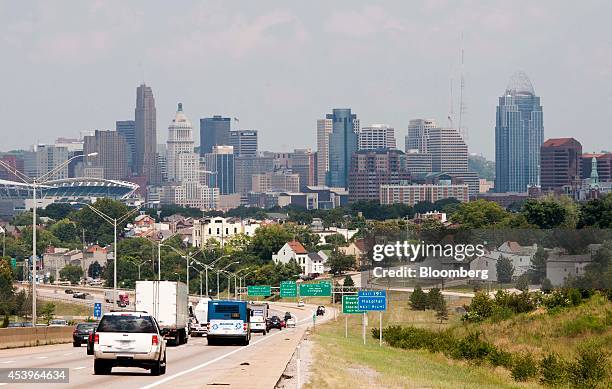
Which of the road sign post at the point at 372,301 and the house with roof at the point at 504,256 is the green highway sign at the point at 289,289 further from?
the road sign post at the point at 372,301

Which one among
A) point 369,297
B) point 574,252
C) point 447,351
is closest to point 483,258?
point 574,252

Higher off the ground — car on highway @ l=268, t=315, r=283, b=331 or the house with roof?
the house with roof

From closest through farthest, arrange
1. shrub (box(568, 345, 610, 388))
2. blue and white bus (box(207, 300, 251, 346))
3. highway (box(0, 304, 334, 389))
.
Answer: highway (box(0, 304, 334, 389)) < shrub (box(568, 345, 610, 388)) < blue and white bus (box(207, 300, 251, 346))

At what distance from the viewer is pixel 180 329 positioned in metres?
79.1

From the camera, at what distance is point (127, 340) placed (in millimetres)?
45469

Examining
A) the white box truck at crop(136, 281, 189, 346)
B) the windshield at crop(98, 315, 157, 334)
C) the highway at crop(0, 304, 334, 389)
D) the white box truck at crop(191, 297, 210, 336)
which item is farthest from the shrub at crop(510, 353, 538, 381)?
the windshield at crop(98, 315, 157, 334)

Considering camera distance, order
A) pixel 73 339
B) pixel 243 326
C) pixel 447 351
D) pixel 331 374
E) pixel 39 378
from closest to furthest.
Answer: pixel 39 378, pixel 331 374, pixel 73 339, pixel 243 326, pixel 447 351

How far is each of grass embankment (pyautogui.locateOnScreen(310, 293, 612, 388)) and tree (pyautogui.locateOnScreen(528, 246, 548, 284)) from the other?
7.83 meters

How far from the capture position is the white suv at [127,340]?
45.5 meters

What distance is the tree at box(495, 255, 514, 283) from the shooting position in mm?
159500

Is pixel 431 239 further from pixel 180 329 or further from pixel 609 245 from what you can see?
pixel 180 329

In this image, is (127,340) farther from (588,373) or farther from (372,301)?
(372,301)

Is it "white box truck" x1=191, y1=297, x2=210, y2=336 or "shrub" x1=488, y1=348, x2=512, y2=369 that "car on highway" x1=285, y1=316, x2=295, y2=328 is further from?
"shrub" x1=488, y1=348, x2=512, y2=369

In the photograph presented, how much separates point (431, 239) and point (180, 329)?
10860cm
